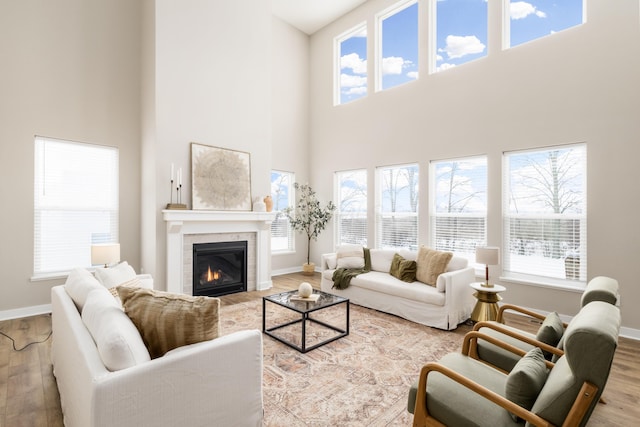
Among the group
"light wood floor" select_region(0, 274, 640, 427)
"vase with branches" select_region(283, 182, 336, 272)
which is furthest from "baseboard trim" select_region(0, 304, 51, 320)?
"vase with branches" select_region(283, 182, 336, 272)

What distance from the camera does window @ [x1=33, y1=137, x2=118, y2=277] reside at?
432 cm

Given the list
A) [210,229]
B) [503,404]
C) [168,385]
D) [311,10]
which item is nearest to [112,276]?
[168,385]

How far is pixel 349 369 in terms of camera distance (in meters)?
2.80

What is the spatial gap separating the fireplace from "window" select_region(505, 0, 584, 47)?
5328mm

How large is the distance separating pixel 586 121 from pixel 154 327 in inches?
199

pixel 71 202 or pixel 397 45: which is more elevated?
pixel 397 45

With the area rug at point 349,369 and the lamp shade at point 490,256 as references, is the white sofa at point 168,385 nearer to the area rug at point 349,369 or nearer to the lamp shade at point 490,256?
the area rug at point 349,369

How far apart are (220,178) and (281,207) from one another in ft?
6.79

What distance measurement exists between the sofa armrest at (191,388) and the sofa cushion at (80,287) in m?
1.04

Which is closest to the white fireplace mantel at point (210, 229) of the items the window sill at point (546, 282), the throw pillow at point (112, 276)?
the throw pillow at point (112, 276)

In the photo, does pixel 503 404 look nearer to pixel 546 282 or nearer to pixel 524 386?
pixel 524 386

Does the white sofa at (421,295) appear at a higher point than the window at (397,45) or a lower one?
lower

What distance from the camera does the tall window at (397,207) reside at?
224 inches

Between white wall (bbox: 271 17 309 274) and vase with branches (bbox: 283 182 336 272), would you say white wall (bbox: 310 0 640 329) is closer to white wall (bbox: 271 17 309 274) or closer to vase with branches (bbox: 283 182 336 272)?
vase with branches (bbox: 283 182 336 272)
